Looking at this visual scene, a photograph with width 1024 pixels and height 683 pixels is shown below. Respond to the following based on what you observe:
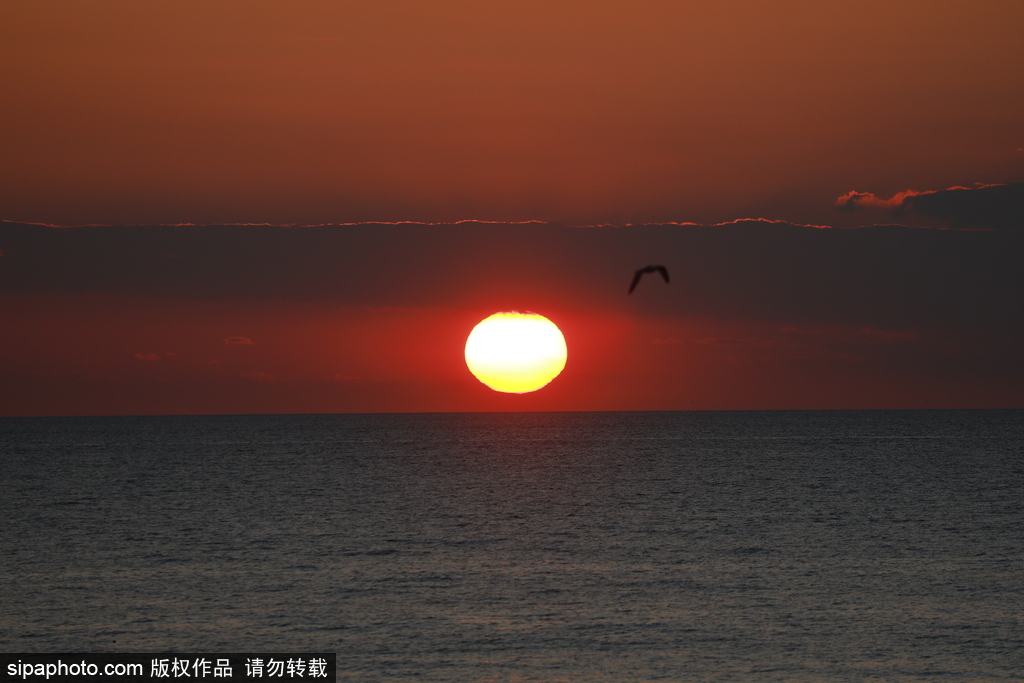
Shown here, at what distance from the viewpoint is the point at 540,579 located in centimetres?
5700

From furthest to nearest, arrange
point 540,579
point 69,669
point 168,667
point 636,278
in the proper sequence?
point 540,579 → point 168,667 → point 69,669 → point 636,278

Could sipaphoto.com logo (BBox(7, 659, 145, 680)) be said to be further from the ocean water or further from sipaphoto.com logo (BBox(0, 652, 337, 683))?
the ocean water

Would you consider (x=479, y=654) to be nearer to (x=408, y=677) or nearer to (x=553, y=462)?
(x=408, y=677)

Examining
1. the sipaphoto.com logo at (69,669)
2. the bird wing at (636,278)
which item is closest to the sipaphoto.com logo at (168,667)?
the sipaphoto.com logo at (69,669)

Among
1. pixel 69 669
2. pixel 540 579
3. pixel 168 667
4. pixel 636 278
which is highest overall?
pixel 540 579

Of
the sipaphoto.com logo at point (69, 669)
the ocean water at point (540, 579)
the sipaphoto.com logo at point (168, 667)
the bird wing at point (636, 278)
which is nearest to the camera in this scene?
the bird wing at point (636, 278)

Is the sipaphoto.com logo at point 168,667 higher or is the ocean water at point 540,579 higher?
the ocean water at point 540,579

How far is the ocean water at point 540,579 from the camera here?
41156mm

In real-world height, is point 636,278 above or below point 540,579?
below

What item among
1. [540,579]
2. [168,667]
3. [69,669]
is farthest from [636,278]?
[540,579]

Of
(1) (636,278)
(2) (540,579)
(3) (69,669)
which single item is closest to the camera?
(1) (636,278)

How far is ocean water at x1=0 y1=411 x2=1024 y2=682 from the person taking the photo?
135 feet

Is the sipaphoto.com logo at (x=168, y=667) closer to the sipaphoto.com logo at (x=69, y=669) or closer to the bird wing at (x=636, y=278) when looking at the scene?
the sipaphoto.com logo at (x=69, y=669)

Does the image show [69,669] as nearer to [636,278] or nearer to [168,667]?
[168,667]
